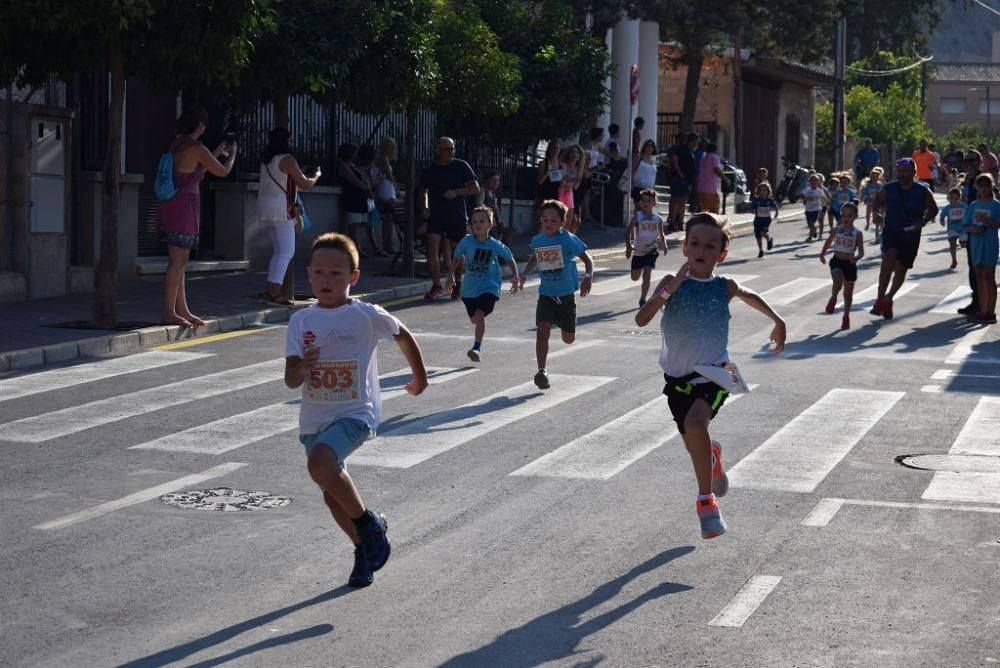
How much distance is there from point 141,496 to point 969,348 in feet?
33.3

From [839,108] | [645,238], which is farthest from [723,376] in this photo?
[839,108]

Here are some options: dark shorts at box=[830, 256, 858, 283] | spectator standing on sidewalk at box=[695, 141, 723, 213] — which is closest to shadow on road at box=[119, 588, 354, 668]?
dark shorts at box=[830, 256, 858, 283]

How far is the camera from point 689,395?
7938mm

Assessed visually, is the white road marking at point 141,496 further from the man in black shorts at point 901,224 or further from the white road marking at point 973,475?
the man in black shorts at point 901,224

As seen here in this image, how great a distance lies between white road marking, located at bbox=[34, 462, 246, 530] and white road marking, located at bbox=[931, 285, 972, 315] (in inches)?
484

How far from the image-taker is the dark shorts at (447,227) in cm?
2045

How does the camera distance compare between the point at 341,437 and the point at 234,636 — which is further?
the point at 341,437

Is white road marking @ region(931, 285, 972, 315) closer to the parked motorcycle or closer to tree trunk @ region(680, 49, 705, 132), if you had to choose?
tree trunk @ region(680, 49, 705, 132)

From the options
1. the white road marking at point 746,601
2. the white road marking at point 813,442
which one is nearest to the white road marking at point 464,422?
the white road marking at point 813,442

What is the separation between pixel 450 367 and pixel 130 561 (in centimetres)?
698

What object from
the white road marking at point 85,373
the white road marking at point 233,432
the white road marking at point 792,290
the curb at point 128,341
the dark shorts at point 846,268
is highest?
the dark shorts at point 846,268

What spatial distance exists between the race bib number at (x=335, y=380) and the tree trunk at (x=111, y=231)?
29.3ft

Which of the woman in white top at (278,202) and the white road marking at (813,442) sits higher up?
the woman in white top at (278,202)

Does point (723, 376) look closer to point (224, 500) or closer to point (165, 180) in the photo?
point (224, 500)
